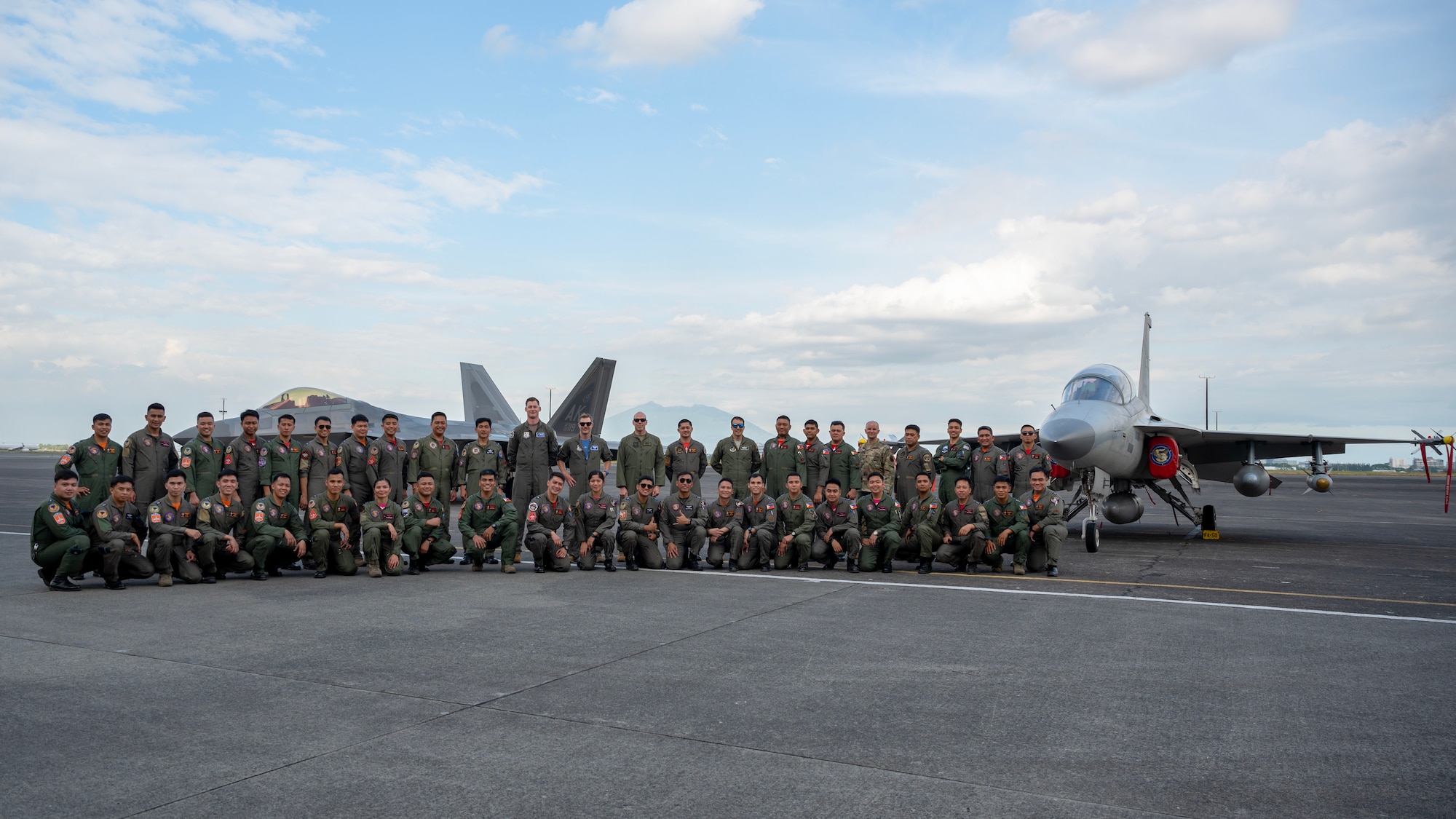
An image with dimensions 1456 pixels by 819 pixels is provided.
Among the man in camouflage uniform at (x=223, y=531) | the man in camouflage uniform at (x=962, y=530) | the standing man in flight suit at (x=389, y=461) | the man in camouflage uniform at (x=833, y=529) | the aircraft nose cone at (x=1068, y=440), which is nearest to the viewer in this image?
the man in camouflage uniform at (x=223, y=531)

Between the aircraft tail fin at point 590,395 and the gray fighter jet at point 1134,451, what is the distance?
47.5 ft

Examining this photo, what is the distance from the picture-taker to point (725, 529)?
10391 mm

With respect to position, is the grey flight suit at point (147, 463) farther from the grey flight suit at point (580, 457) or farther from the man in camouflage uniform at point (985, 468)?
the man in camouflage uniform at point (985, 468)

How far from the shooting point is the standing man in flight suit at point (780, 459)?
38.7 ft

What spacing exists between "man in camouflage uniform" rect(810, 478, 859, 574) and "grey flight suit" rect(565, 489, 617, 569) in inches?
90.5

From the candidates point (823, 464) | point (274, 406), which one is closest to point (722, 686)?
point (823, 464)

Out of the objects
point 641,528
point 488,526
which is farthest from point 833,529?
point 488,526

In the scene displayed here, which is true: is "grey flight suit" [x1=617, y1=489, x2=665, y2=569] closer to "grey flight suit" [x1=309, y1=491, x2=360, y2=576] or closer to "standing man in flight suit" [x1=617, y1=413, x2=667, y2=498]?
"standing man in flight suit" [x1=617, y1=413, x2=667, y2=498]

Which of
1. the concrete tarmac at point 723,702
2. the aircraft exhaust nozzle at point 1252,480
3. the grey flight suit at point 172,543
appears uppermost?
the aircraft exhaust nozzle at point 1252,480

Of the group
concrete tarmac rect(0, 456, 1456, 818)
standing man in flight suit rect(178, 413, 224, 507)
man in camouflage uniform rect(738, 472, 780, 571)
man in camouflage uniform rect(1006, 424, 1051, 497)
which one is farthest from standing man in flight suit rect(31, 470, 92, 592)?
man in camouflage uniform rect(1006, 424, 1051, 497)

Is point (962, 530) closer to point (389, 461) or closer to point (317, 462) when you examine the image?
point (389, 461)

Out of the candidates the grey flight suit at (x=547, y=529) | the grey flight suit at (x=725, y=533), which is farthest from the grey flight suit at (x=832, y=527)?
the grey flight suit at (x=547, y=529)

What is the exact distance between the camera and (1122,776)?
3598mm

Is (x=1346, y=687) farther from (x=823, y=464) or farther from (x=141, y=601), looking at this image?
(x=141, y=601)
